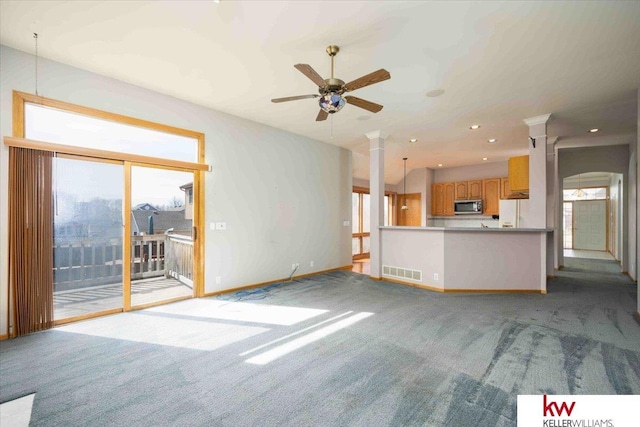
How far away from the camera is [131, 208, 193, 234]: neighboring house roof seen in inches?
149

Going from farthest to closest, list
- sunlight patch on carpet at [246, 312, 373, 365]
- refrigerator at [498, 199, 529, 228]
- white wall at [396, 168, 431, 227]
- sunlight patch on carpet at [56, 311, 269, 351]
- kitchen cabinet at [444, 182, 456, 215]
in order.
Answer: white wall at [396, 168, 431, 227]
kitchen cabinet at [444, 182, 456, 215]
refrigerator at [498, 199, 529, 228]
sunlight patch on carpet at [56, 311, 269, 351]
sunlight patch on carpet at [246, 312, 373, 365]

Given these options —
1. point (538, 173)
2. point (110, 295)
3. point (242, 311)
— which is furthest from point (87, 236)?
point (538, 173)

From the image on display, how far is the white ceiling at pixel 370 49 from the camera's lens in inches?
88.8

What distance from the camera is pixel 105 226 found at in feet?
11.4

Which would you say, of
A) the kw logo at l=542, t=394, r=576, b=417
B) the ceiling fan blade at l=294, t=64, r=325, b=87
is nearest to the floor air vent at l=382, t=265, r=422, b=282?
the kw logo at l=542, t=394, r=576, b=417

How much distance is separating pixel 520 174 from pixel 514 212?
6.97 ft

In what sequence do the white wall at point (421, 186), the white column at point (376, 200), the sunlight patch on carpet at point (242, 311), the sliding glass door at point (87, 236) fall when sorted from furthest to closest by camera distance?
1. the white wall at point (421, 186)
2. the white column at point (376, 200)
3. the sunlight patch on carpet at point (242, 311)
4. the sliding glass door at point (87, 236)

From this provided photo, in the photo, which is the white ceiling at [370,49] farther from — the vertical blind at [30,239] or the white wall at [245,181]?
the vertical blind at [30,239]

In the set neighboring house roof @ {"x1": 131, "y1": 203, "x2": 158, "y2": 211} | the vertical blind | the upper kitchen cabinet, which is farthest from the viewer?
the upper kitchen cabinet

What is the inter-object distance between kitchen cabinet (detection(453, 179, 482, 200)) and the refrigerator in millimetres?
1183

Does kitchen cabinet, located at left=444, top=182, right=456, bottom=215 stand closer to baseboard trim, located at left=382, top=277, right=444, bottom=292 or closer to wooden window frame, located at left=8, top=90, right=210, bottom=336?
baseboard trim, located at left=382, top=277, right=444, bottom=292

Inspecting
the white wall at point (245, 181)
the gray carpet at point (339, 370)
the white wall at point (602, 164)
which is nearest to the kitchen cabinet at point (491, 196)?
the white wall at point (602, 164)

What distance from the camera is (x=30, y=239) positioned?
2.91 metres

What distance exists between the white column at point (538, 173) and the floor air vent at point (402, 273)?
6.72 ft
